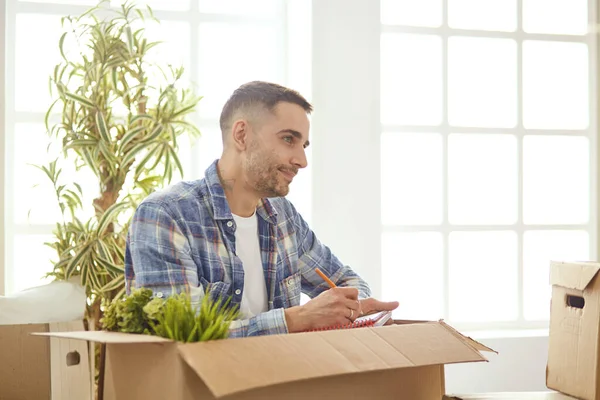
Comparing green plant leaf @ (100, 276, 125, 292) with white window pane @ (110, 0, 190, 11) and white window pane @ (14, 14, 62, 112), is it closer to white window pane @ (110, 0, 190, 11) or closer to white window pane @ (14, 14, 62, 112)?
white window pane @ (14, 14, 62, 112)

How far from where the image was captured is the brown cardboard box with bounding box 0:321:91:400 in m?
1.79

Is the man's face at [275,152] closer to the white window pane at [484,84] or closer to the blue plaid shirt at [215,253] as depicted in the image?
the blue plaid shirt at [215,253]

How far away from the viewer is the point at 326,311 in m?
1.69

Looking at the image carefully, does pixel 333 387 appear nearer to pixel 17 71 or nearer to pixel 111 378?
pixel 111 378

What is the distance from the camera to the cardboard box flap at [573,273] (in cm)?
175

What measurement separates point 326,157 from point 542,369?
122 centimetres

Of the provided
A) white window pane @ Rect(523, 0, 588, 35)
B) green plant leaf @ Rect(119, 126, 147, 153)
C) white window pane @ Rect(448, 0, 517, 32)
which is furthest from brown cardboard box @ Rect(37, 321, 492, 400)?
white window pane @ Rect(523, 0, 588, 35)

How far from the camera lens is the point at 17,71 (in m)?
2.88

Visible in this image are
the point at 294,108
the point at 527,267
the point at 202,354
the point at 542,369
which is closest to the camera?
the point at 202,354

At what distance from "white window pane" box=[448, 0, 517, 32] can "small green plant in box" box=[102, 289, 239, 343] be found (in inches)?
88.9

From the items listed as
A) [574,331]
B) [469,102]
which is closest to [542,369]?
[469,102]

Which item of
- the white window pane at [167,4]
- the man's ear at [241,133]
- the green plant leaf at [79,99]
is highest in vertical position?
the white window pane at [167,4]

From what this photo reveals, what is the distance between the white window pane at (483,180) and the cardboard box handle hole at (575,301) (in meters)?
1.35

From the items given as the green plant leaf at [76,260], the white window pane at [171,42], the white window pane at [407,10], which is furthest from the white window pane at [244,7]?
the green plant leaf at [76,260]
